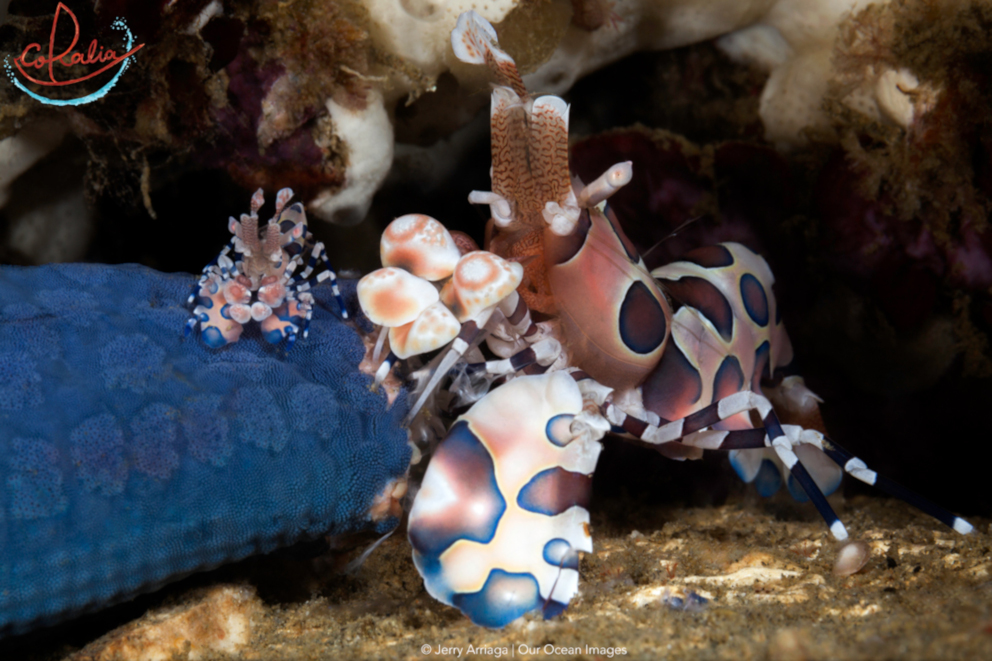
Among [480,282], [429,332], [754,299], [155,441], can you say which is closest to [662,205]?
[754,299]

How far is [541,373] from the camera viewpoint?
2428 millimetres

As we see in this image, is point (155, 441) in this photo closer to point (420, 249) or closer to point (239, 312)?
point (239, 312)

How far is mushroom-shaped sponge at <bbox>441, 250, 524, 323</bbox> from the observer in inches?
84.4

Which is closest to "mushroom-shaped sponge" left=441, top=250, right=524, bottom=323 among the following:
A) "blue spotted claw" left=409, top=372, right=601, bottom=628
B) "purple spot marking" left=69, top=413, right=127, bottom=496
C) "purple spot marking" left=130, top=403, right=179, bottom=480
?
"blue spotted claw" left=409, top=372, right=601, bottom=628

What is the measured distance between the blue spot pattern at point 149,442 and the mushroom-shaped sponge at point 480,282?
1.56 ft

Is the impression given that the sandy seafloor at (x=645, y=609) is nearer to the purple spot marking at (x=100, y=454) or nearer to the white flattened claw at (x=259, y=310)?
the purple spot marking at (x=100, y=454)

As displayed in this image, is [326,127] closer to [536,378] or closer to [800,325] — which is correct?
[536,378]

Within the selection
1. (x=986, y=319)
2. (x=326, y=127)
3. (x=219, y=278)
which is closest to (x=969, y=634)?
(x=219, y=278)

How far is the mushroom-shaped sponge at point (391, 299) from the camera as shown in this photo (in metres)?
2.17

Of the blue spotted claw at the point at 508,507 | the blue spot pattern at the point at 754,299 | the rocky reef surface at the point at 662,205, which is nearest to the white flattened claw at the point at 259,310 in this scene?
the blue spotted claw at the point at 508,507

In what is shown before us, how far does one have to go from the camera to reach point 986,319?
10.7ft

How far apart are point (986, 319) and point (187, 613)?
12.8 feet

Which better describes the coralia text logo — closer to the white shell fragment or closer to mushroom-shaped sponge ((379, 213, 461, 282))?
mushroom-shaped sponge ((379, 213, 461, 282))

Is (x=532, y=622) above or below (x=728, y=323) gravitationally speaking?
below
